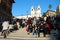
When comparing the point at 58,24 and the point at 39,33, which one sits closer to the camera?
the point at 39,33

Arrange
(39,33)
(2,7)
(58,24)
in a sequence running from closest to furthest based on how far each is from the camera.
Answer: (39,33)
(58,24)
(2,7)

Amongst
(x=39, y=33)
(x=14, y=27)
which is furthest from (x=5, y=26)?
(x=14, y=27)

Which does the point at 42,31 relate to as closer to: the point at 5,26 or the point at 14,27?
the point at 5,26

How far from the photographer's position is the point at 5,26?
20.5m

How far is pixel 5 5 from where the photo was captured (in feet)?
179

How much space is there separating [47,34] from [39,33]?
2.66ft

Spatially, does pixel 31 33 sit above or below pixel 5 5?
below

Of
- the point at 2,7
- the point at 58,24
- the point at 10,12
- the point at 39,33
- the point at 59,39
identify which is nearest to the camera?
the point at 59,39

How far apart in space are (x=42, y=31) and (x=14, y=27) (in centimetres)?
727

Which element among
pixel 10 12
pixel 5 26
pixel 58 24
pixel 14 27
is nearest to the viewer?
pixel 5 26

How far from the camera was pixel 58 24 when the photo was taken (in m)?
25.9

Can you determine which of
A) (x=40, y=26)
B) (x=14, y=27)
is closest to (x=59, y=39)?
(x=40, y=26)

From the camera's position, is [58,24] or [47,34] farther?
[58,24]

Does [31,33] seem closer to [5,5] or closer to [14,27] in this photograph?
[14,27]
